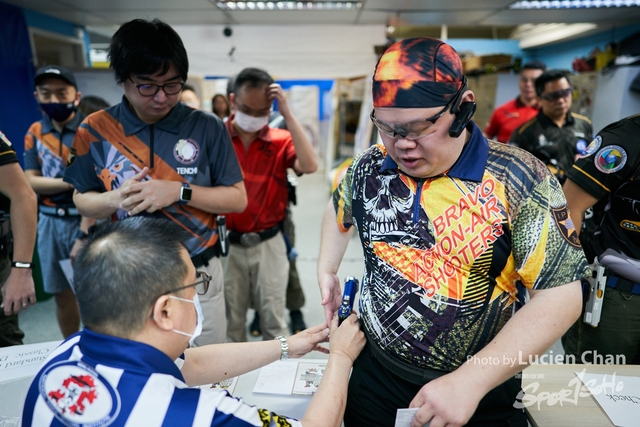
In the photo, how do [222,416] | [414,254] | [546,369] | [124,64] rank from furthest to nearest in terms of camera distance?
[124,64]
[546,369]
[414,254]
[222,416]

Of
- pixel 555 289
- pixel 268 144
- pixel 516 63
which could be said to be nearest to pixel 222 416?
pixel 555 289

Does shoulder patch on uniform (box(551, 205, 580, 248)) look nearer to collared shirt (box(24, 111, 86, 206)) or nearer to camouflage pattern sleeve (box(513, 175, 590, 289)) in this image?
camouflage pattern sleeve (box(513, 175, 590, 289))

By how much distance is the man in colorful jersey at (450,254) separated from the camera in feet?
2.90

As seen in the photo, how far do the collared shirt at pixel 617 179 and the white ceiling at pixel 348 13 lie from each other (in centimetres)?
261

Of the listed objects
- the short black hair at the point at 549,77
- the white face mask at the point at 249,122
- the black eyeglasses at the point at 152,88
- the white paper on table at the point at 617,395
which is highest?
the short black hair at the point at 549,77

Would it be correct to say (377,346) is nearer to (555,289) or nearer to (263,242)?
(555,289)

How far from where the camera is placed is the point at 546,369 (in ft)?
4.49

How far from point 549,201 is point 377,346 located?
56cm

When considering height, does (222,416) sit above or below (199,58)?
below

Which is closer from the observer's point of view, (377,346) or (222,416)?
(222,416)

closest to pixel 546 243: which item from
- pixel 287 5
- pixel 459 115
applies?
pixel 459 115

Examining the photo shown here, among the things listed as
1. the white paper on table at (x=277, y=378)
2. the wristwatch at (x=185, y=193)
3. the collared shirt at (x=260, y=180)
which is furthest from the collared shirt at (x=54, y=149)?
the white paper on table at (x=277, y=378)

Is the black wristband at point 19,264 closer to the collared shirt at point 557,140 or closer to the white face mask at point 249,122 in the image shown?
the white face mask at point 249,122

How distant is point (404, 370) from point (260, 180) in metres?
1.64
